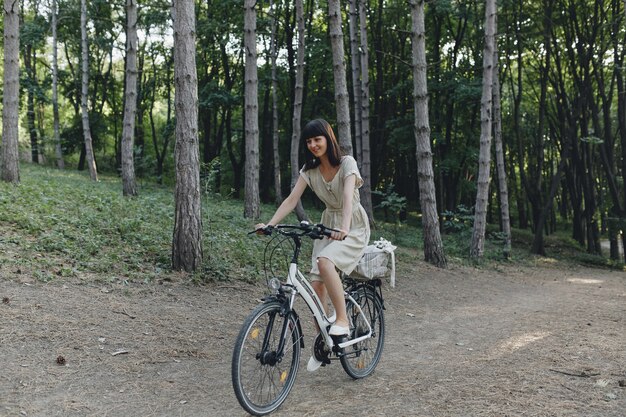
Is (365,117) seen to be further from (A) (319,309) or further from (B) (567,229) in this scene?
(B) (567,229)

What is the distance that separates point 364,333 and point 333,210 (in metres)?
1.25

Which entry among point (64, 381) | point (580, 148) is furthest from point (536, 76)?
point (64, 381)

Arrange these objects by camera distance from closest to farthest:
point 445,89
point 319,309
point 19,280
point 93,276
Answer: point 319,309, point 19,280, point 93,276, point 445,89

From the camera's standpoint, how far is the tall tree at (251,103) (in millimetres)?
13102

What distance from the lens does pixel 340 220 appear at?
4402 millimetres

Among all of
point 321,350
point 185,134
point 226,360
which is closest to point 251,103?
point 185,134

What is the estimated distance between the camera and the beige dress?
4188 mm

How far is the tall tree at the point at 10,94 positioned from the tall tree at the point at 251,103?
5.30 m

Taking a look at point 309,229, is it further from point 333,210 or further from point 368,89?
point 368,89

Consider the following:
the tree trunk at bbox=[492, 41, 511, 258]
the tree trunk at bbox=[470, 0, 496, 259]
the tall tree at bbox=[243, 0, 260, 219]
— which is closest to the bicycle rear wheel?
the tall tree at bbox=[243, 0, 260, 219]

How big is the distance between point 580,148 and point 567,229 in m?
15.8

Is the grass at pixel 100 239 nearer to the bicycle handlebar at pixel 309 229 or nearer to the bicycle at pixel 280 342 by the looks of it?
the bicycle at pixel 280 342

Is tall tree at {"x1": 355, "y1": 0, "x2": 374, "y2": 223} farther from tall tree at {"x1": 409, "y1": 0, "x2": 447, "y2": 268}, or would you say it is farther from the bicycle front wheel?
the bicycle front wheel

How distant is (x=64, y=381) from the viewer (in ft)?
14.4
